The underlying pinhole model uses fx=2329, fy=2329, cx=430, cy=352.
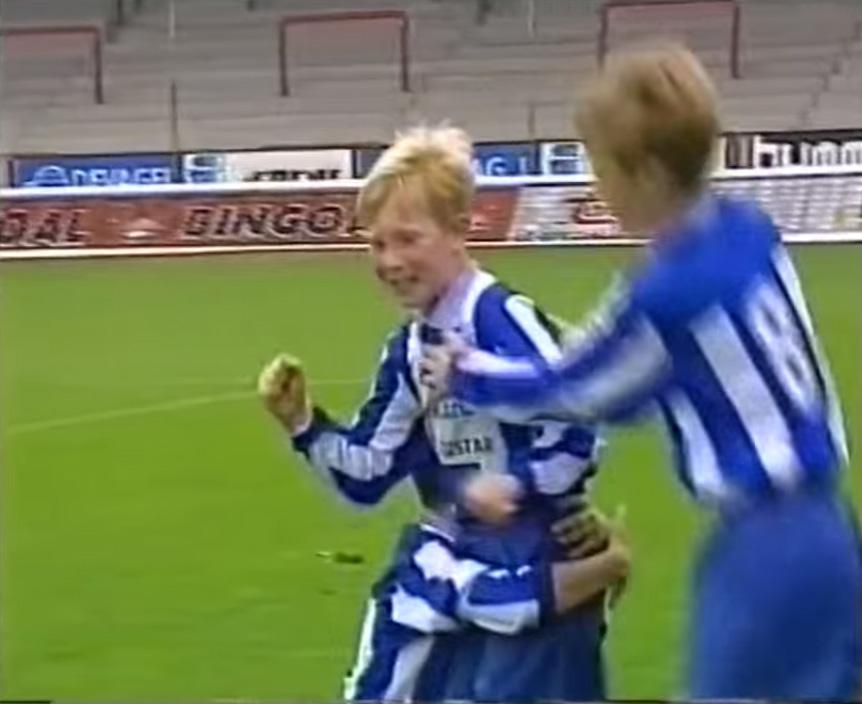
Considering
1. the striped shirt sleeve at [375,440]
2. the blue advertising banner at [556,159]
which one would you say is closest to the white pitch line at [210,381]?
the blue advertising banner at [556,159]

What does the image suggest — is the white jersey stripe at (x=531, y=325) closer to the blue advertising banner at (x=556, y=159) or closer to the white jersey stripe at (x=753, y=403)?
the white jersey stripe at (x=753, y=403)

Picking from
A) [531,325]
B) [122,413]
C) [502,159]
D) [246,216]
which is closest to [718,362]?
[531,325]

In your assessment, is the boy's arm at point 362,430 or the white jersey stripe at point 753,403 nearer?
the white jersey stripe at point 753,403

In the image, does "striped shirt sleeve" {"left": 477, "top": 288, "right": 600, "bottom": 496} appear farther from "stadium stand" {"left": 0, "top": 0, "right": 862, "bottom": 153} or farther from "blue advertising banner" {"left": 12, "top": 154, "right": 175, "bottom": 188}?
"stadium stand" {"left": 0, "top": 0, "right": 862, "bottom": 153}

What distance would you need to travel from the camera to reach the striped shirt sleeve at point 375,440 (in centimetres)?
206

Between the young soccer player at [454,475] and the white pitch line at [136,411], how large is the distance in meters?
5.47

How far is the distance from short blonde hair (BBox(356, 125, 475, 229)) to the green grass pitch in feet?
0.83

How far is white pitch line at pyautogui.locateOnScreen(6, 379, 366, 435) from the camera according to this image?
768cm

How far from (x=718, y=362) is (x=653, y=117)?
0.18 metres

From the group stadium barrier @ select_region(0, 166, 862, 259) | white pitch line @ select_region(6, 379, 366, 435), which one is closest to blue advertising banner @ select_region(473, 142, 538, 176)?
stadium barrier @ select_region(0, 166, 862, 259)

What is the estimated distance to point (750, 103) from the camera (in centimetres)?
1584

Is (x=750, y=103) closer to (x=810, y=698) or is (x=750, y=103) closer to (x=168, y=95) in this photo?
(x=168, y=95)

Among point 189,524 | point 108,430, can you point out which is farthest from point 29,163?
point 189,524

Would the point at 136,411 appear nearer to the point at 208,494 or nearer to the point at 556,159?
the point at 208,494
